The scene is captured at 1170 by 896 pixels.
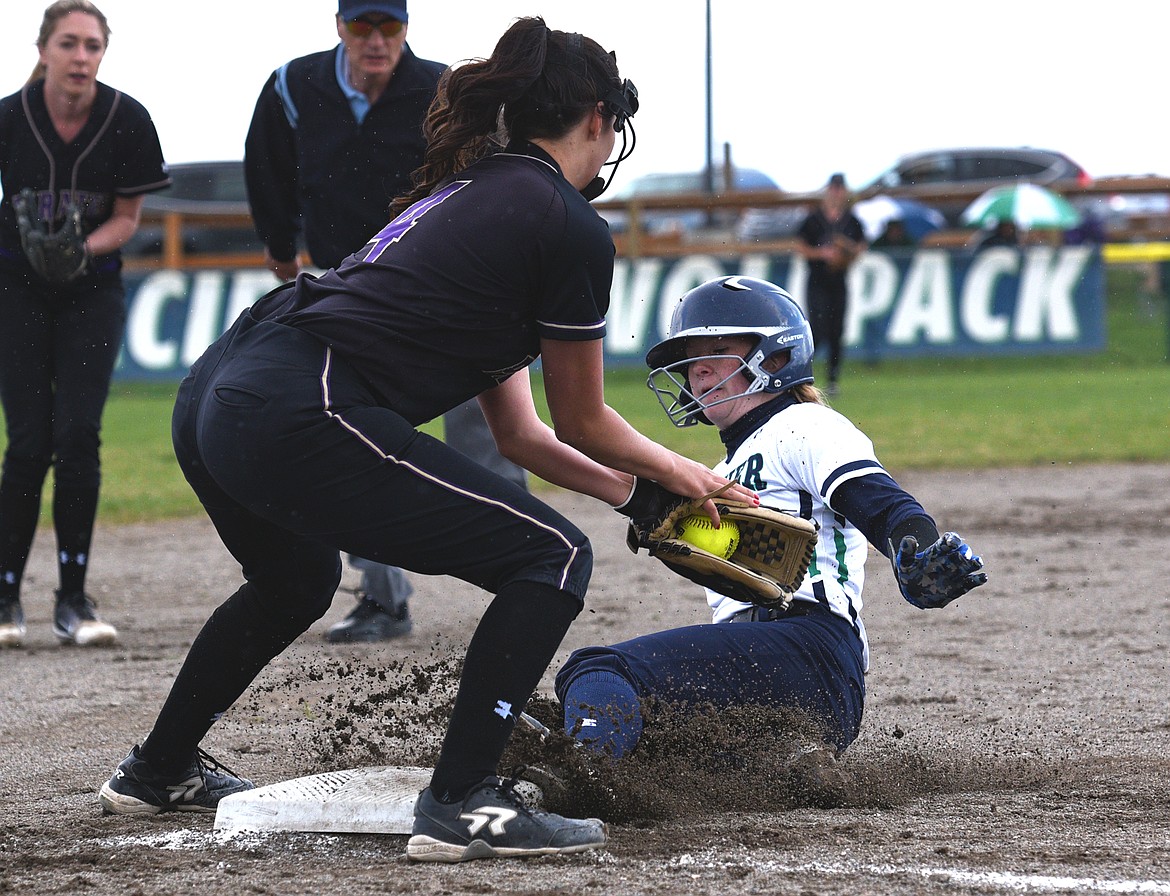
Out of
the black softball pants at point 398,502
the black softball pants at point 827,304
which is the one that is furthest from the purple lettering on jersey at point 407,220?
the black softball pants at point 827,304

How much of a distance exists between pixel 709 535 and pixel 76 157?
352 centimetres

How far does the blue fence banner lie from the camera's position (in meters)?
17.7

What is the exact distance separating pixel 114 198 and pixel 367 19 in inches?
57.3

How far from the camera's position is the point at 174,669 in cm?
523

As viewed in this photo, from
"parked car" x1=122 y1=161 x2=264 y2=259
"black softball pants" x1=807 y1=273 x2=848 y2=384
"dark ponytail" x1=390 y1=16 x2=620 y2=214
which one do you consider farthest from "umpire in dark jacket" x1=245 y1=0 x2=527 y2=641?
"parked car" x1=122 y1=161 x2=264 y2=259

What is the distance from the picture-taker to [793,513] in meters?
3.73

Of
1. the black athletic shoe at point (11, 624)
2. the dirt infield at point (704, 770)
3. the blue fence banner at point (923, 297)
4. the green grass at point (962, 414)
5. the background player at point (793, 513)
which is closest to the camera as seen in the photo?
the dirt infield at point (704, 770)

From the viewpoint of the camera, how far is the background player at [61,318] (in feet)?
18.4

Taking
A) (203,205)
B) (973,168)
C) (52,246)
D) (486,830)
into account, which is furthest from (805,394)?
(973,168)

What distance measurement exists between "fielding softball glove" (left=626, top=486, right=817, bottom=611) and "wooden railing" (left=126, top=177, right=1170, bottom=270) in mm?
14112

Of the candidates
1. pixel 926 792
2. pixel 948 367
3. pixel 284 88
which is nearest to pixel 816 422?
pixel 926 792

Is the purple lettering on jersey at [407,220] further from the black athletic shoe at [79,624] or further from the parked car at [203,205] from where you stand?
the parked car at [203,205]

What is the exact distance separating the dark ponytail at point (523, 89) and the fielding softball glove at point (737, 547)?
0.89m

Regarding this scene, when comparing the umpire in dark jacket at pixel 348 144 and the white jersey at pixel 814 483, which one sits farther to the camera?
the umpire in dark jacket at pixel 348 144
